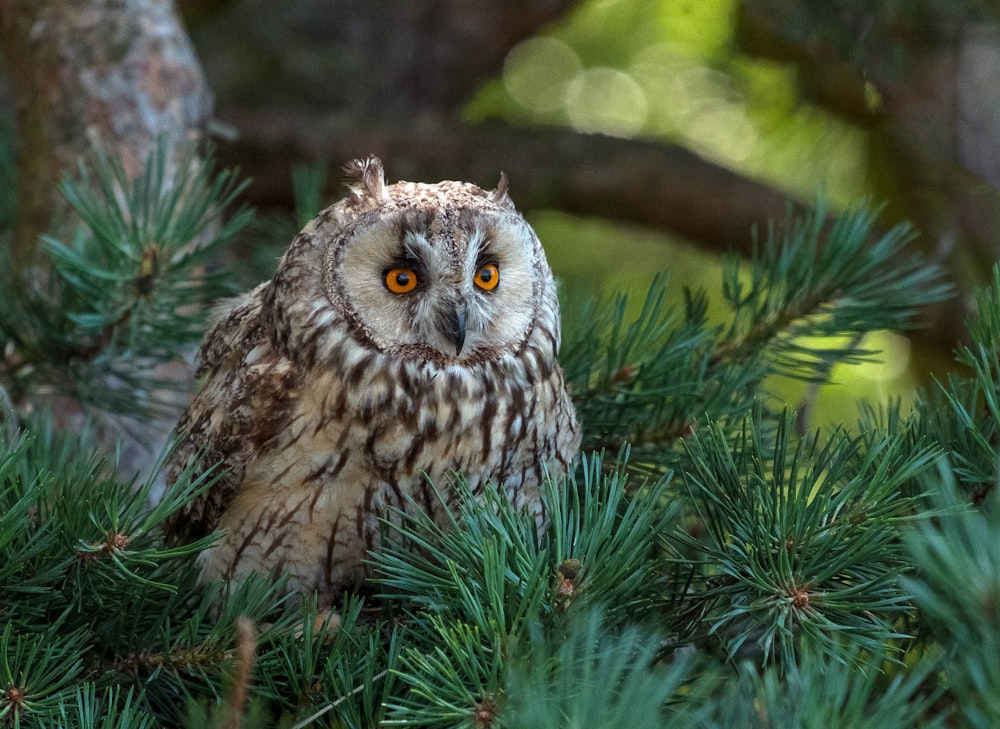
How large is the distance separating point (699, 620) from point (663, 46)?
291 centimetres

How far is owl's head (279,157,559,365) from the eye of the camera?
1.29 metres

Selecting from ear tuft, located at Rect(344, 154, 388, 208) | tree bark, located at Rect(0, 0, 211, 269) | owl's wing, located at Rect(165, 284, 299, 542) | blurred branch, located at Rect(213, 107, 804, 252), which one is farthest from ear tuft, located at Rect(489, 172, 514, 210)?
blurred branch, located at Rect(213, 107, 804, 252)

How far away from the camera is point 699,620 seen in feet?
2.98

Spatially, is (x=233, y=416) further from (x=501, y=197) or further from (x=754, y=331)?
(x=754, y=331)

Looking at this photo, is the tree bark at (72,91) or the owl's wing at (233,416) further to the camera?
the tree bark at (72,91)

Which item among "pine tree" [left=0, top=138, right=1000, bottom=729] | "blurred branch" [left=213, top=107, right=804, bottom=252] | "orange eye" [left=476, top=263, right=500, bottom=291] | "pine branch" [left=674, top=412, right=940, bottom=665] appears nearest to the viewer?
"pine tree" [left=0, top=138, right=1000, bottom=729]

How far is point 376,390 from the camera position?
4.16 ft

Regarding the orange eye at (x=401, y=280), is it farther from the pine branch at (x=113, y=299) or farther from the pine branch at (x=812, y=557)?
the pine branch at (x=812, y=557)

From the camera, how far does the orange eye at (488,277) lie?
1347 millimetres

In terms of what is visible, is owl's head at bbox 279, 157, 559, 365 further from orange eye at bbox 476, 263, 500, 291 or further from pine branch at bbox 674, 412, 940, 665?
pine branch at bbox 674, 412, 940, 665

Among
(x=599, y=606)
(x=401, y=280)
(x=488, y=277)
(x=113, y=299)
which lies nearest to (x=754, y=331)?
(x=488, y=277)

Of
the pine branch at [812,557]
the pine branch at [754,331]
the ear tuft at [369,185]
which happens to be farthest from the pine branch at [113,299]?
the pine branch at [812,557]

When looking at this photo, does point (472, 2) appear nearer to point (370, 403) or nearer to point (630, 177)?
point (630, 177)

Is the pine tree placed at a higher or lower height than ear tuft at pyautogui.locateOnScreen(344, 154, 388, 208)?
lower
